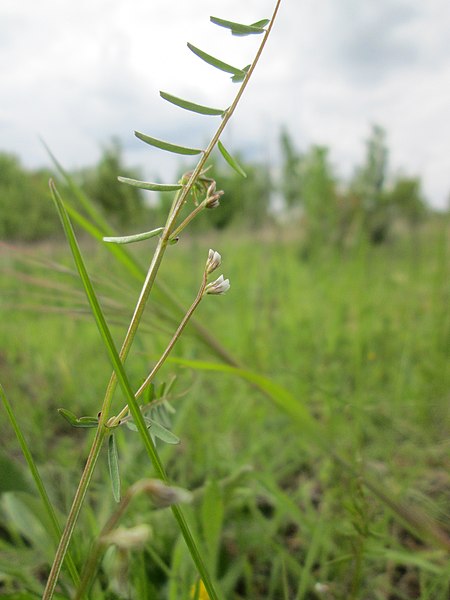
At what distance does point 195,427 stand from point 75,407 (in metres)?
A: 0.33

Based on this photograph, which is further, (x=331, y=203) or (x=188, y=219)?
(x=331, y=203)

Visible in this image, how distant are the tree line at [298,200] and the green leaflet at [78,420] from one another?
0.11 m

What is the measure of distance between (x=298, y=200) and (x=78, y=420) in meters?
4.14

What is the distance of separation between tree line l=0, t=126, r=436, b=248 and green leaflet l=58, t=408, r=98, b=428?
105 mm

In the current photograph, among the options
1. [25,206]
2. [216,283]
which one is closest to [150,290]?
[216,283]

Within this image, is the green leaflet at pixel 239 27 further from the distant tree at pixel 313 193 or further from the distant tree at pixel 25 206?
the distant tree at pixel 25 206

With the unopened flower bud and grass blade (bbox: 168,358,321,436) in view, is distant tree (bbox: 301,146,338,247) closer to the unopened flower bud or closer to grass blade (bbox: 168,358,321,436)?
grass blade (bbox: 168,358,321,436)

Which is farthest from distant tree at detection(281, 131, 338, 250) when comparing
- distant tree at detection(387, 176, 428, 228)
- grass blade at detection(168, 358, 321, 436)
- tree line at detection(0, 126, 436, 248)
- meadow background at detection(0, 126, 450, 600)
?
grass blade at detection(168, 358, 321, 436)

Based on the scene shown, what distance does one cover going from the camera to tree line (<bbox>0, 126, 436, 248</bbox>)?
0.84 metres

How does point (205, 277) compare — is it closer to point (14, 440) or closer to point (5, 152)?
point (14, 440)

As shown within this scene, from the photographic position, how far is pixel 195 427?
0.65m

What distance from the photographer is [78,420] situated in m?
0.18

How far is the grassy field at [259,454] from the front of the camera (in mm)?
389

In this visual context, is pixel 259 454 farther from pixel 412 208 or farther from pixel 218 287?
pixel 412 208
